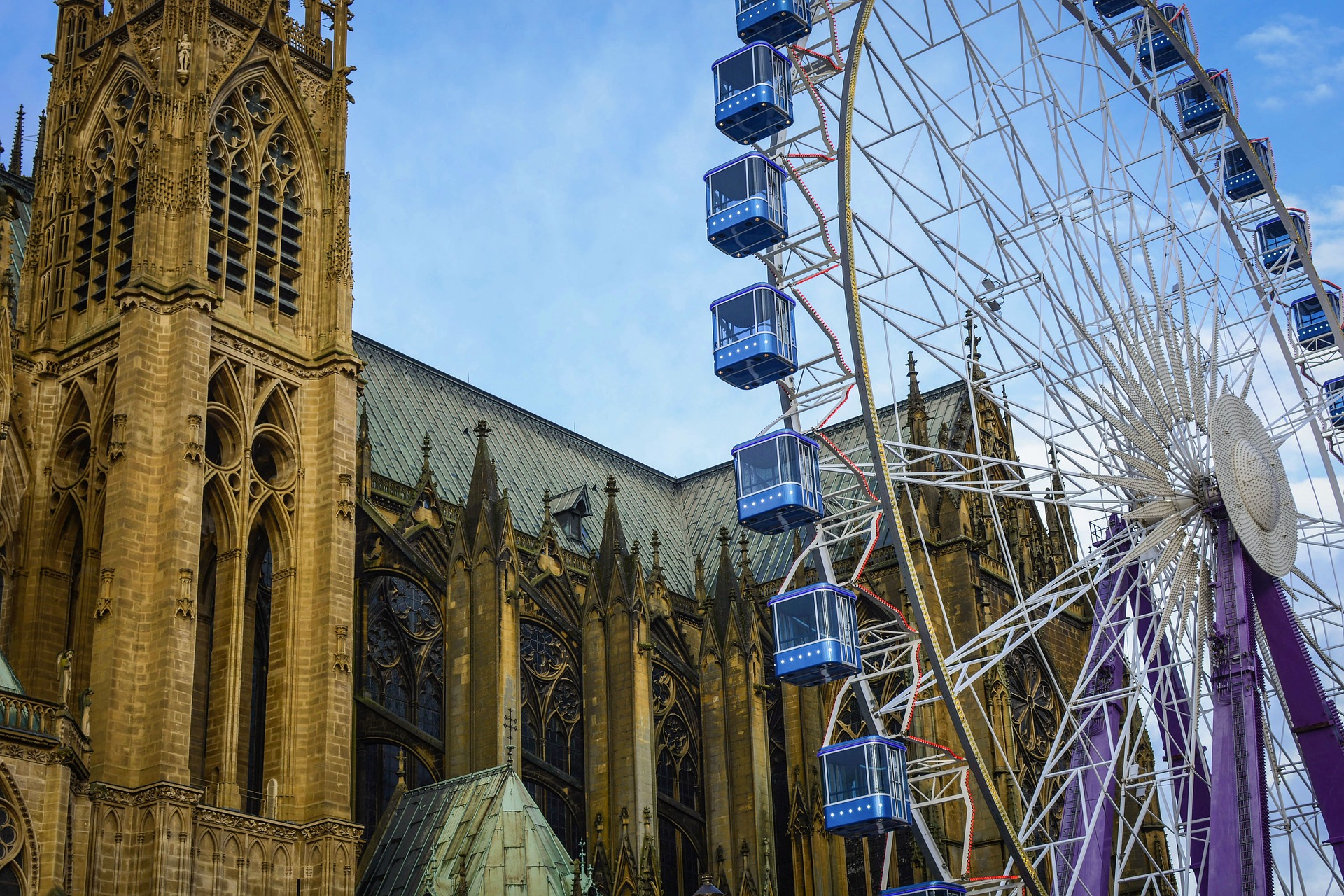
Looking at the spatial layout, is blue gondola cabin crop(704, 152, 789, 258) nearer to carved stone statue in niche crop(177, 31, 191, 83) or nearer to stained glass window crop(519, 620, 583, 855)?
carved stone statue in niche crop(177, 31, 191, 83)

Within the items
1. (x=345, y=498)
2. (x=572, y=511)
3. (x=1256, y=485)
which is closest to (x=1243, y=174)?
(x=1256, y=485)

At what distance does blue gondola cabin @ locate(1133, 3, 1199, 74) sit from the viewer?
39219 millimetres

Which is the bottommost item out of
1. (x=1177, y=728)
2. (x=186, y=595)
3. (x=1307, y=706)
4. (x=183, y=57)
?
(x=1307, y=706)

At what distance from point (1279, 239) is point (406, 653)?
23.3 meters

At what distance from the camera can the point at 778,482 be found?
3400 cm

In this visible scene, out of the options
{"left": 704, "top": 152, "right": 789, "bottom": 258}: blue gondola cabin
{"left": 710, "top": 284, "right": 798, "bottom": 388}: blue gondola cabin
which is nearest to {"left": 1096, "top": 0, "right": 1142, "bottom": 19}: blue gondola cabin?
{"left": 704, "top": 152, "right": 789, "bottom": 258}: blue gondola cabin

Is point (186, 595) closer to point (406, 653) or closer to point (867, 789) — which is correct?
point (406, 653)

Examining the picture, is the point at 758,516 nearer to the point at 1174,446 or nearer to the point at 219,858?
the point at 1174,446

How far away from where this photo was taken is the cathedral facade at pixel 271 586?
3375 centimetres

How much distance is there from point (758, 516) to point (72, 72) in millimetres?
20097

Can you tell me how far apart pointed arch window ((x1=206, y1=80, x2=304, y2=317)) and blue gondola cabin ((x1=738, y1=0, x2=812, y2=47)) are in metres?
11.3

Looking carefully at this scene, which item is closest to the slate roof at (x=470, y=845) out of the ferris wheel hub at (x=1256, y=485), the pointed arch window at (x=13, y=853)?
the pointed arch window at (x=13, y=853)

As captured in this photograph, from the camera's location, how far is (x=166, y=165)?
38.2 meters

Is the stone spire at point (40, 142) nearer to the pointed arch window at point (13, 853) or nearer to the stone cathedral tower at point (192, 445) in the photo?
the stone cathedral tower at point (192, 445)
